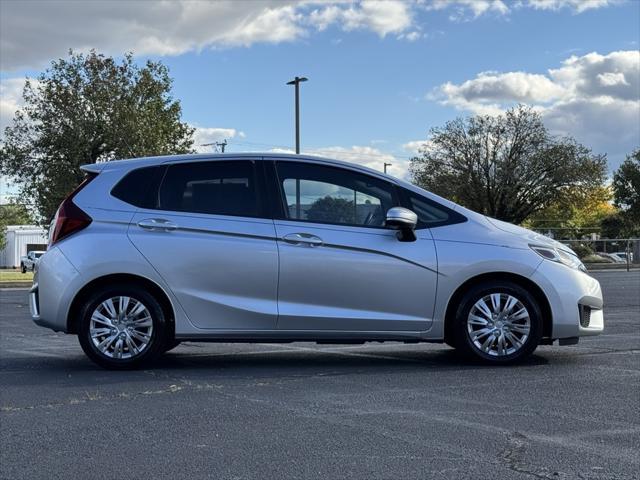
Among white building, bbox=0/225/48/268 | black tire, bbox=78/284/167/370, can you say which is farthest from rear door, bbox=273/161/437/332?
white building, bbox=0/225/48/268

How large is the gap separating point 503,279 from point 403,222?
1.01m

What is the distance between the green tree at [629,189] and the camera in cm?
5809

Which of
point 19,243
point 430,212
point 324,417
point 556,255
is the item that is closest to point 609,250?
point 556,255

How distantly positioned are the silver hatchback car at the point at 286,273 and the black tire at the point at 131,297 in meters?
0.01

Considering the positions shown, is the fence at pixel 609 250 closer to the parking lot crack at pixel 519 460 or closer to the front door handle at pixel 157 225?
the front door handle at pixel 157 225

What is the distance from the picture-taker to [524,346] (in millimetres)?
6449

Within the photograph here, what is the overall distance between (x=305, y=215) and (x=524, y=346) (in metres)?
2.16

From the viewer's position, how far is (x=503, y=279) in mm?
6488

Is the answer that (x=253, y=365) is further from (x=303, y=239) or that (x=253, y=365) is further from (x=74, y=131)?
(x=74, y=131)

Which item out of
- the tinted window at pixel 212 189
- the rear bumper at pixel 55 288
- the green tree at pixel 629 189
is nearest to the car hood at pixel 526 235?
the tinted window at pixel 212 189

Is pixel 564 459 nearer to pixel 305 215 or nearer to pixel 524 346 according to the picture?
pixel 524 346

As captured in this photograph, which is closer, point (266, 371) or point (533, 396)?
point (533, 396)

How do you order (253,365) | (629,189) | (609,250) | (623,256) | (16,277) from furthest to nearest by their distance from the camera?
(629,189) → (16,277) → (609,250) → (623,256) → (253,365)

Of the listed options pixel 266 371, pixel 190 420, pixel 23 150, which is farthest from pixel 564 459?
pixel 23 150
